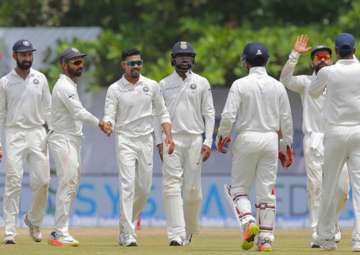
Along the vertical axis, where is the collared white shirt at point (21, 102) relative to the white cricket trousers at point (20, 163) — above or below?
above

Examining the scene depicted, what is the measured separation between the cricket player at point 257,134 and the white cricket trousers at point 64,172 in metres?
2.09

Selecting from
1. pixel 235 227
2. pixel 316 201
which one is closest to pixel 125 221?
pixel 316 201

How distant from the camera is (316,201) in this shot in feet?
64.8

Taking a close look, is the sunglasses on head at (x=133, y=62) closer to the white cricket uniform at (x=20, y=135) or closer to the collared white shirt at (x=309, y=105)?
the white cricket uniform at (x=20, y=135)

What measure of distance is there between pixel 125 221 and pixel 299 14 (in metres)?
A: 12.4

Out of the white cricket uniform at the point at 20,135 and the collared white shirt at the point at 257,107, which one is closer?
the collared white shirt at the point at 257,107

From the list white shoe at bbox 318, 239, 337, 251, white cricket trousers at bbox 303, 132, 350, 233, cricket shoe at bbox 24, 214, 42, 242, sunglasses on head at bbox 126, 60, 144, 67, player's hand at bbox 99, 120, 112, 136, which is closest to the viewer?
white shoe at bbox 318, 239, 337, 251

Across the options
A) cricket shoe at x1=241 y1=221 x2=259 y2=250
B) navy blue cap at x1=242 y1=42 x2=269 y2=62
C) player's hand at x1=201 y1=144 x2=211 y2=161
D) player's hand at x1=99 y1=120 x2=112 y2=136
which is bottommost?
cricket shoe at x1=241 y1=221 x2=259 y2=250

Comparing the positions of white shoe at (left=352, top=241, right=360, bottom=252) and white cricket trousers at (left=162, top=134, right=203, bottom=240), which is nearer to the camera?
white shoe at (left=352, top=241, right=360, bottom=252)

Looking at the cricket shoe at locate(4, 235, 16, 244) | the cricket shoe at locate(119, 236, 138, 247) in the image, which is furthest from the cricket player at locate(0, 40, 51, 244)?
the cricket shoe at locate(119, 236, 138, 247)

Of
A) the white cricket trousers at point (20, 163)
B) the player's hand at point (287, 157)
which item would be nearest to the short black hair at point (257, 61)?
the player's hand at point (287, 157)

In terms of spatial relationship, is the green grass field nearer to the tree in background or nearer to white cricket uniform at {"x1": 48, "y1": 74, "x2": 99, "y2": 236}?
white cricket uniform at {"x1": 48, "y1": 74, "x2": 99, "y2": 236}

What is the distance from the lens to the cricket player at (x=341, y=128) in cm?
1636

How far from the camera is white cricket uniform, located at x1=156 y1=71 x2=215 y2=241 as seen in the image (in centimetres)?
1845
